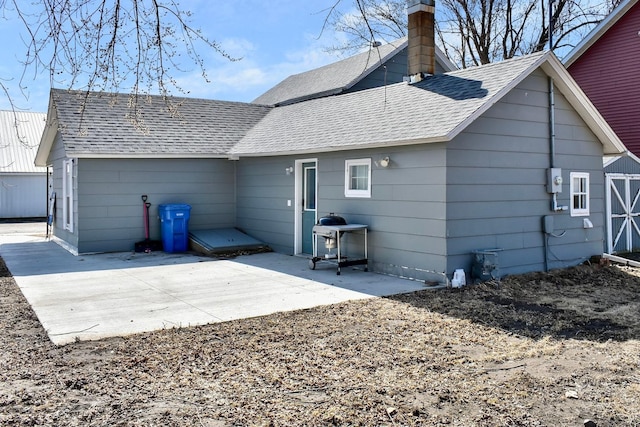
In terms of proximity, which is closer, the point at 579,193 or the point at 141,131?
the point at 579,193

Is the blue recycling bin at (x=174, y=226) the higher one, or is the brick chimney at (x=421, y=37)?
the brick chimney at (x=421, y=37)

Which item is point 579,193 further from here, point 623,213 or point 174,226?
point 174,226

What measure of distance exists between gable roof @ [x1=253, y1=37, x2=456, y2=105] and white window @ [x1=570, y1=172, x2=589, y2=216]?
7182 millimetres

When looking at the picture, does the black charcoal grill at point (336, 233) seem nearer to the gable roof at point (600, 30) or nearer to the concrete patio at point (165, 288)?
the concrete patio at point (165, 288)

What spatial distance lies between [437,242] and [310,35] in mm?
4310

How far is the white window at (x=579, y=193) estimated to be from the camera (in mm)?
10062

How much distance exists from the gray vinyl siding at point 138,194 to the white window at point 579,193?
7.73 m

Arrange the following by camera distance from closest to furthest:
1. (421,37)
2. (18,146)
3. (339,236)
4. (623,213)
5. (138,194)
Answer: (339,236) → (421,37) → (623,213) → (138,194) → (18,146)

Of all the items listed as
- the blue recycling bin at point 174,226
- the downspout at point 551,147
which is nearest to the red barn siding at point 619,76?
the downspout at point 551,147

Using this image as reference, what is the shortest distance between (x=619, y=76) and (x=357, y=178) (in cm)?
950

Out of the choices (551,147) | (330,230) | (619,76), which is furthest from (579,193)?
(619,76)

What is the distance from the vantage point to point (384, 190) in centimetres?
919

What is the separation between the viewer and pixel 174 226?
1227 centimetres

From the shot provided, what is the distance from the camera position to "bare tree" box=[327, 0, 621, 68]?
21078 mm
